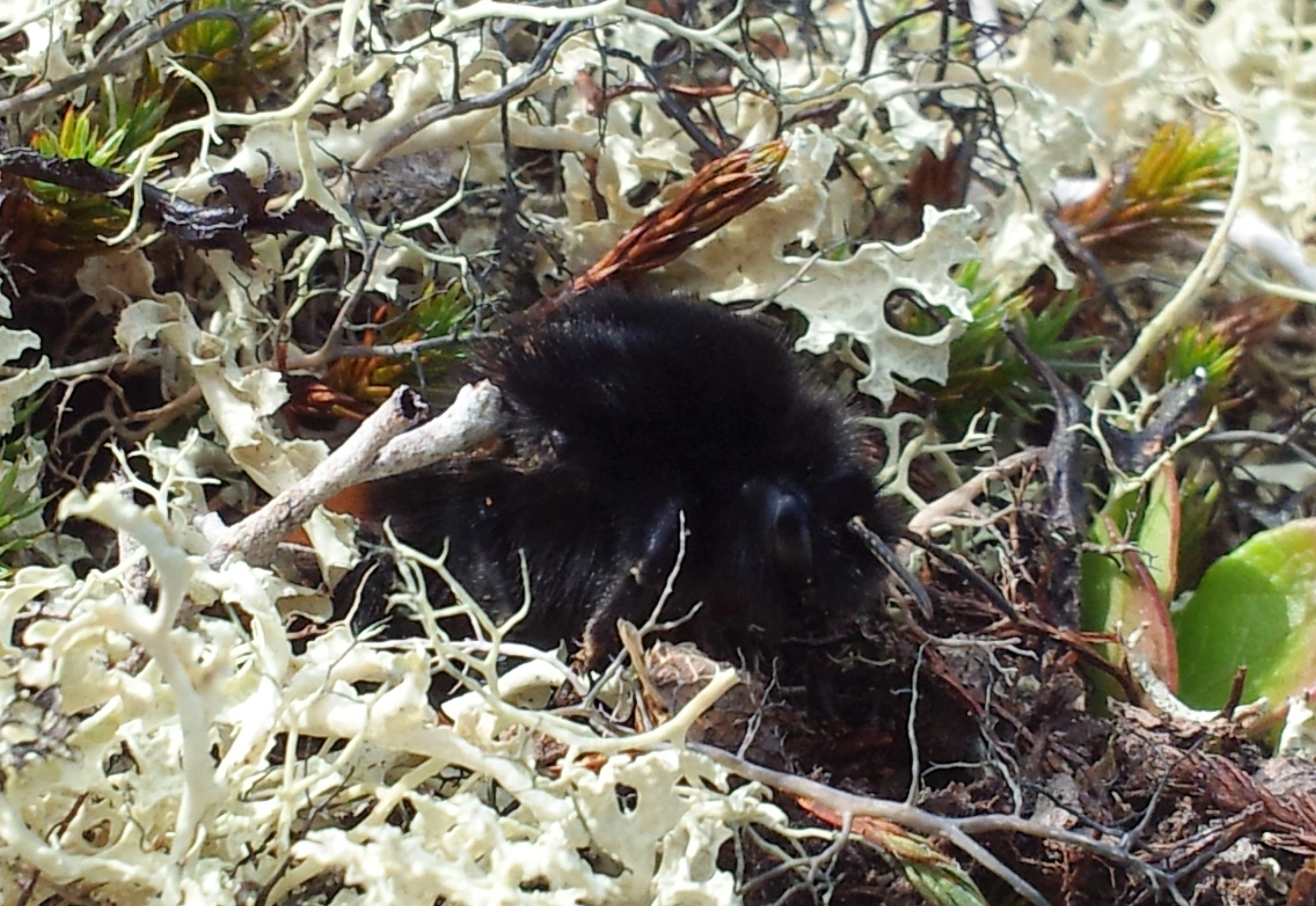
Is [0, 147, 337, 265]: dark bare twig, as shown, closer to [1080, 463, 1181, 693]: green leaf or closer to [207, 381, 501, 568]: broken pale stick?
[207, 381, 501, 568]: broken pale stick

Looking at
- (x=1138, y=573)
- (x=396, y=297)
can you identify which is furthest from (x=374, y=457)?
(x=1138, y=573)

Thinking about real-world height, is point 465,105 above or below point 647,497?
above

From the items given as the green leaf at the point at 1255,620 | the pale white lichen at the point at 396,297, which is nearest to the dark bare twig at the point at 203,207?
the pale white lichen at the point at 396,297

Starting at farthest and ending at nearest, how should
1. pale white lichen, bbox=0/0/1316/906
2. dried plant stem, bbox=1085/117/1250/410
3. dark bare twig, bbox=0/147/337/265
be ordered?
dried plant stem, bbox=1085/117/1250/410
dark bare twig, bbox=0/147/337/265
pale white lichen, bbox=0/0/1316/906

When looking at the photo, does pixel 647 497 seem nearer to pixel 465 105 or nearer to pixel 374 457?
pixel 374 457

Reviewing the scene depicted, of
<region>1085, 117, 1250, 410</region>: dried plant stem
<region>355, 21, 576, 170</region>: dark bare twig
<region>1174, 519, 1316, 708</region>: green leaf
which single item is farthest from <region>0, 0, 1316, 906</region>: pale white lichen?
<region>1174, 519, 1316, 708</region>: green leaf

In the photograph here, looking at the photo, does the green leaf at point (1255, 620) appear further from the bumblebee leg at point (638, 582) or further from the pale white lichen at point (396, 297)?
the bumblebee leg at point (638, 582)
